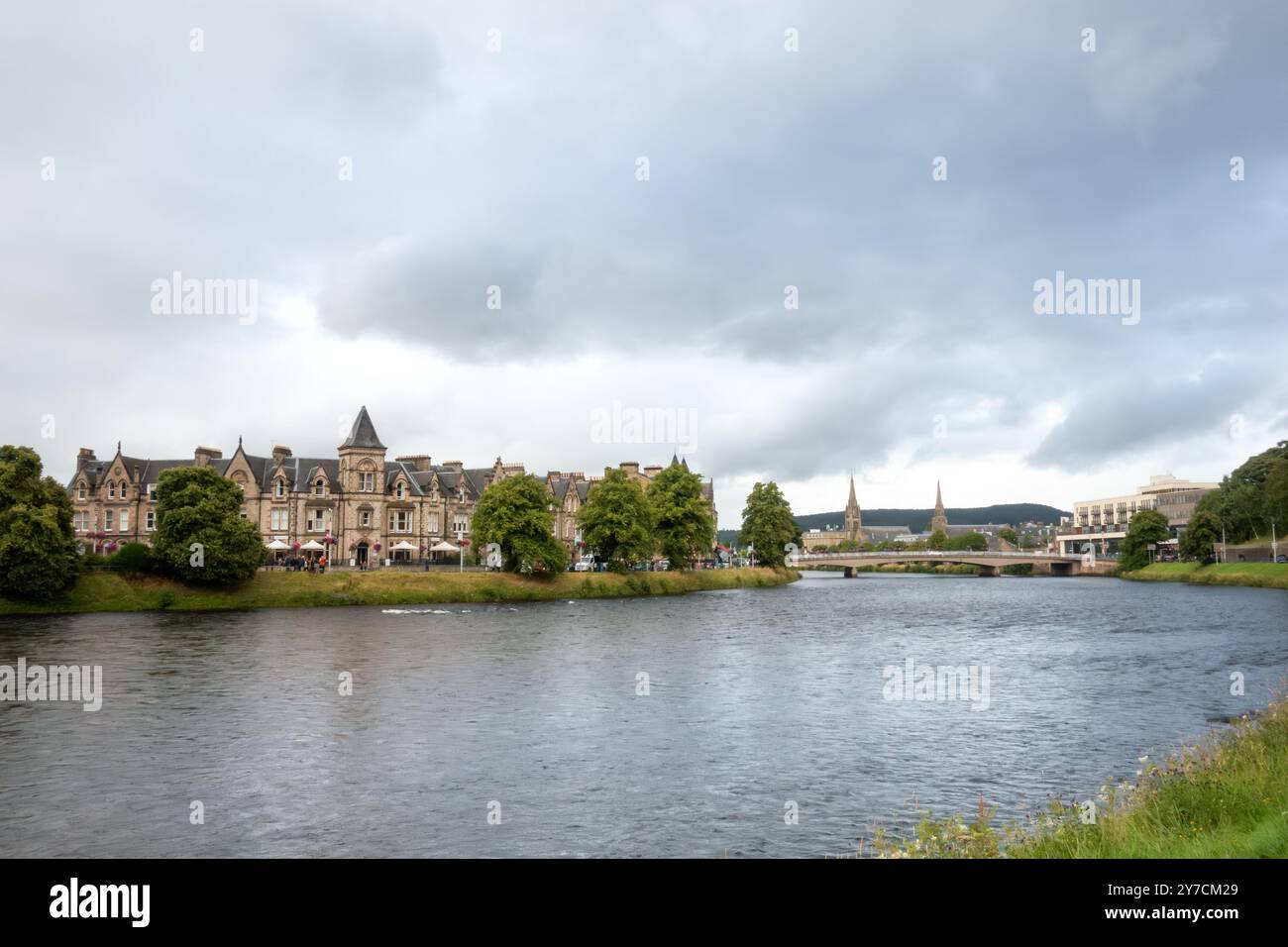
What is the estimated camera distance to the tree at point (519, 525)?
301 feet

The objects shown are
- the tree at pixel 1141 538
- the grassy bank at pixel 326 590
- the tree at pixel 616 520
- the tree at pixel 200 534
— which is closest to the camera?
the grassy bank at pixel 326 590

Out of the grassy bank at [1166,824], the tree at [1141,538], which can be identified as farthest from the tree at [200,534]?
the tree at [1141,538]

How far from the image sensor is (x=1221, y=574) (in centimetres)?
12481

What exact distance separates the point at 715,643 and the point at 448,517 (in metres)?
77.6

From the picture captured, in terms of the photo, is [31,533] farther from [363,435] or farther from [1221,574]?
[1221,574]

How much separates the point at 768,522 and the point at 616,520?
46.5m

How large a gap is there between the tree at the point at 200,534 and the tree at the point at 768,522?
81612 mm

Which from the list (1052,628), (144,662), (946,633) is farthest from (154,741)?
(1052,628)

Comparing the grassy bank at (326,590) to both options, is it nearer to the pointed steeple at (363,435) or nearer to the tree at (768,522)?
the pointed steeple at (363,435)

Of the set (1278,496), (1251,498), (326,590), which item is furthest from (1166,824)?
(1251,498)

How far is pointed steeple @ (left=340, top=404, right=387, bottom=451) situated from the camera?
111 metres

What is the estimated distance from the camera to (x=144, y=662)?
43250 millimetres
